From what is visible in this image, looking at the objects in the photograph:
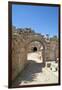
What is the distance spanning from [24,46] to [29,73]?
0.33m

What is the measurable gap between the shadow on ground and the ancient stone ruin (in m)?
0.04

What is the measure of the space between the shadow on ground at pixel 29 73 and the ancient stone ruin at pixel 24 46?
44 mm

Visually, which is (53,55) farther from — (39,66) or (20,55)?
(20,55)

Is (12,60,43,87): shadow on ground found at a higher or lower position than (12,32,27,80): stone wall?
lower

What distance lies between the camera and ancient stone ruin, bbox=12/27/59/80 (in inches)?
94.0

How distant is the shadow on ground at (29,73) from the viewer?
239 centimetres

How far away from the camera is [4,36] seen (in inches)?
92.9

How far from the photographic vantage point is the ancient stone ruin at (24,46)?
2389 millimetres

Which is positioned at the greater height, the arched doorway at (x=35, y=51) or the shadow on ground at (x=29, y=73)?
the arched doorway at (x=35, y=51)

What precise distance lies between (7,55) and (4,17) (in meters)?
0.45

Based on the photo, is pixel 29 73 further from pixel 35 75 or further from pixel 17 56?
pixel 17 56

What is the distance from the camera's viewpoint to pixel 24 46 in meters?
2.41

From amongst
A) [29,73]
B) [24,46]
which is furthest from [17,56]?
[29,73]

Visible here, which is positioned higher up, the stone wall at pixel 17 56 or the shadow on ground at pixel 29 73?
the stone wall at pixel 17 56
